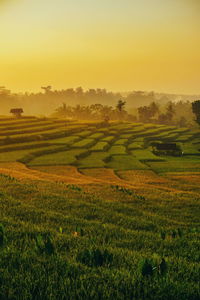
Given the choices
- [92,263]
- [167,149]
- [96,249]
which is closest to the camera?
[92,263]

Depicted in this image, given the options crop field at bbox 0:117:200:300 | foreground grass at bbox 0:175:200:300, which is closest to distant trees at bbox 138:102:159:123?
crop field at bbox 0:117:200:300

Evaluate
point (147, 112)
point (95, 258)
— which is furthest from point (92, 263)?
point (147, 112)

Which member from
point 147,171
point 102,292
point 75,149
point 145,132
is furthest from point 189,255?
point 145,132

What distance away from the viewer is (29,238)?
575cm

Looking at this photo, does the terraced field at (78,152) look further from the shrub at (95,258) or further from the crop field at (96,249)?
the shrub at (95,258)

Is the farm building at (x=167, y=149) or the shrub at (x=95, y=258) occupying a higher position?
the shrub at (x=95, y=258)

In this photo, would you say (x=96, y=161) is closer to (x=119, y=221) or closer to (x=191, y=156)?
(x=191, y=156)

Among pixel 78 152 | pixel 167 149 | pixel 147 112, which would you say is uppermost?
pixel 147 112

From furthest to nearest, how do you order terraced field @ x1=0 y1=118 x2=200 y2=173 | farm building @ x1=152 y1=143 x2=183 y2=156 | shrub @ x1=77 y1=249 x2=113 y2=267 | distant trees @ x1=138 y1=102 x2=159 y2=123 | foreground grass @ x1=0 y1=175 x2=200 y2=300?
distant trees @ x1=138 y1=102 x2=159 y2=123, farm building @ x1=152 y1=143 x2=183 y2=156, terraced field @ x1=0 y1=118 x2=200 y2=173, shrub @ x1=77 y1=249 x2=113 y2=267, foreground grass @ x1=0 y1=175 x2=200 y2=300

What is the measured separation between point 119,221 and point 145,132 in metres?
71.7

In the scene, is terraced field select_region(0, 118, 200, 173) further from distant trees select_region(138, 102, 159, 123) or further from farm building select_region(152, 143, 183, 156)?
distant trees select_region(138, 102, 159, 123)

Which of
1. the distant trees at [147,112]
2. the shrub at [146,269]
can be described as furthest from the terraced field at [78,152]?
the distant trees at [147,112]

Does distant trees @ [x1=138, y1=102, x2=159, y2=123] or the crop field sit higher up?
distant trees @ [x1=138, y1=102, x2=159, y2=123]

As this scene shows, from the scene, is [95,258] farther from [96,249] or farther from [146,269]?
[146,269]
